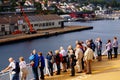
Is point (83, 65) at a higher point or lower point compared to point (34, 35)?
higher

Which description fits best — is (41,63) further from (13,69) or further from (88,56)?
(88,56)

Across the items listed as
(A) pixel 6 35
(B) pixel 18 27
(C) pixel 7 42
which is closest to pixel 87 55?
(C) pixel 7 42

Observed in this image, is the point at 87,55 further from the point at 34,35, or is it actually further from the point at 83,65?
the point at 34,35

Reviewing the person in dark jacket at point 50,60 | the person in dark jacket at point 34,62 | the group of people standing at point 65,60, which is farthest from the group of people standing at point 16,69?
the person in dark jacket at point 50,60

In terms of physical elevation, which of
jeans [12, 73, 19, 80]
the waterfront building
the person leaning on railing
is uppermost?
the person leaning on railing

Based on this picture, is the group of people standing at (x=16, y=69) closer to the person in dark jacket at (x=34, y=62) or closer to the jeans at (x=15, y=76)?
the jeans at (x=15, y=76)

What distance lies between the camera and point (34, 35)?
3000 inches

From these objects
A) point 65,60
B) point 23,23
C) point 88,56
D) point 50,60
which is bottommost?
point 23,23

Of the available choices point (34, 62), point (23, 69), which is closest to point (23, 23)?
point (34, 62)

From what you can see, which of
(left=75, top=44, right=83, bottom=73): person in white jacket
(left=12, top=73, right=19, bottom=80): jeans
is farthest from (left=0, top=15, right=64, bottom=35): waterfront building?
(left=12, top=73, right=19, bottom=80): jeans

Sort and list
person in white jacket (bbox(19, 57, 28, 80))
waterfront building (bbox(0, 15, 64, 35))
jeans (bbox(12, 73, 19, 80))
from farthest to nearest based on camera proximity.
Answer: waterfront building (bbox(0, 15, 64, 35))
person in white jacket (bbox(19, 57, 28, 80))
jeans (bbox(12, 73, 19, 80))

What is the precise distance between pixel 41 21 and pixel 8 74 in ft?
235

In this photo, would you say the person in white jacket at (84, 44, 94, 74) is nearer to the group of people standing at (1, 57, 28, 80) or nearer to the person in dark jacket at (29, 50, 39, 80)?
the person in dark jacket at (29, 50, 39, 80)

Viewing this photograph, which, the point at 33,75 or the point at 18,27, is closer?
the point at 33,75
